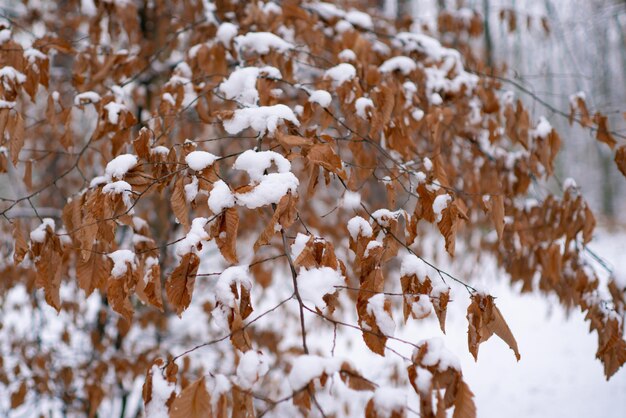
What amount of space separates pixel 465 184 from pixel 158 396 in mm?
1813

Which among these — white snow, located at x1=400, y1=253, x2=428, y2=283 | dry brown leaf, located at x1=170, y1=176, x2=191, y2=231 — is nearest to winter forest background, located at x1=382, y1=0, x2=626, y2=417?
white snow, located at x1=400, y1=253, x2=428, y2=283

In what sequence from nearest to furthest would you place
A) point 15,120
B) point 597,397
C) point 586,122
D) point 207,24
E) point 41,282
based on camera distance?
1. point 41,282
2. point 15,120
3. point 586,122
4. point 207,24
5. point 597,397

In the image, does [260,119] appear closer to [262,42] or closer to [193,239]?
[193,239]

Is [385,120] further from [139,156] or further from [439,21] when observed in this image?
[439,21]

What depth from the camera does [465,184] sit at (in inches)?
91.4

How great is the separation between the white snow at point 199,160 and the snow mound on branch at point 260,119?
0.12 meters

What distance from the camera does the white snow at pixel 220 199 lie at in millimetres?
922

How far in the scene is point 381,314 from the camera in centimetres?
98

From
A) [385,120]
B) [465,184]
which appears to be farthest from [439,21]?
[385,120]

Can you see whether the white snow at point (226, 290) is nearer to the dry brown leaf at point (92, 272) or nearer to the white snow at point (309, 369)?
the white snow at point (309, 369)

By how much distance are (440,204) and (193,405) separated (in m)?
0.72

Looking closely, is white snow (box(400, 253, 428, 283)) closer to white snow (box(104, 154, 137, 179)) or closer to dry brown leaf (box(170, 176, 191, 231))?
dry brown leaf (box(170, 176, 191, 231))

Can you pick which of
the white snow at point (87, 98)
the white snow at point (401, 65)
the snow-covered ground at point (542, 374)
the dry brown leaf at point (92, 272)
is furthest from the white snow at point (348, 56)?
the snow-covered ground at point (542, 374)

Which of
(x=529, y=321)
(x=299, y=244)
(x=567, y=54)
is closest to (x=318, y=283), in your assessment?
(x=299, y=244)
